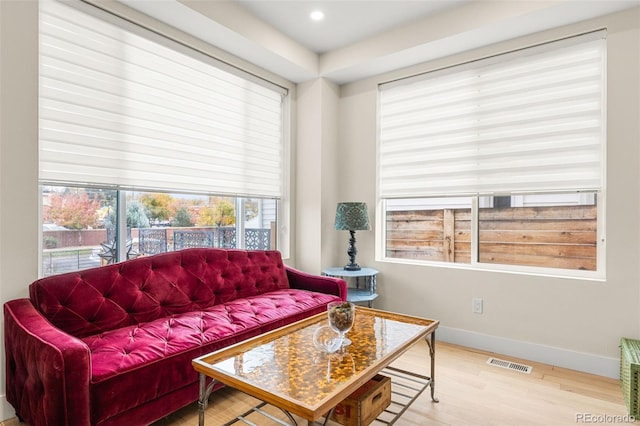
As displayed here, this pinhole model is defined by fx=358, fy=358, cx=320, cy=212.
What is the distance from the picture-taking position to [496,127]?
303 cm

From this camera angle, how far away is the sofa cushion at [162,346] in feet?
5.16

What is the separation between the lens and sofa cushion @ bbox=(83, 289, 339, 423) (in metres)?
1.57

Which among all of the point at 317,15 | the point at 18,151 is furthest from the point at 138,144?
the point at 317,15

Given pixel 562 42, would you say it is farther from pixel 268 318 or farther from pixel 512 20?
pixel 268 318

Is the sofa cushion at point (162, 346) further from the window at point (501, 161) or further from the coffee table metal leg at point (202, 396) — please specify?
the window at point (501, 161)

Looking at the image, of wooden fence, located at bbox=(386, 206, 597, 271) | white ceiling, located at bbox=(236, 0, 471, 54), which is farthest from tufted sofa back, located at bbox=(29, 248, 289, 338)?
white ceiling, located at bbox=(236, 0, 471, 54)

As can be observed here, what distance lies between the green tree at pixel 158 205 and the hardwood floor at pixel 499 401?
1.37 meters

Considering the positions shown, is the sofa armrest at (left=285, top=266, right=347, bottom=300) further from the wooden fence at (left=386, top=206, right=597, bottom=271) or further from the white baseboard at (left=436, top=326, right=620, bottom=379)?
the white baseboard at (left=436, top=326, right=620, bottom=379)

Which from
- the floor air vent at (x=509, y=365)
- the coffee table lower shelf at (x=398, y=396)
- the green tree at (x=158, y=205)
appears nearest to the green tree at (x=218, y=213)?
the green tree at (x=158, y=205)

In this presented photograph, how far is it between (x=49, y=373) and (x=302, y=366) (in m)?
1.02

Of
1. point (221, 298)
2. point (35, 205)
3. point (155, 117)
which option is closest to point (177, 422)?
point (221, 298)

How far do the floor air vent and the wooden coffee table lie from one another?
106cm

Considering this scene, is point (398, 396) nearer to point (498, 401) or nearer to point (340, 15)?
point (498, 401)

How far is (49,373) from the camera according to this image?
1442 mm
